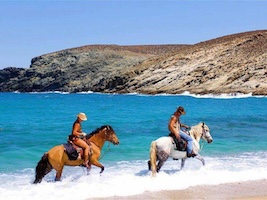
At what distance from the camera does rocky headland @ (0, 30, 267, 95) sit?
8747cm

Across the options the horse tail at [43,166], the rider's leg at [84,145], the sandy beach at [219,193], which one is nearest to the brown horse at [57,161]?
the horse tail at [43,166]

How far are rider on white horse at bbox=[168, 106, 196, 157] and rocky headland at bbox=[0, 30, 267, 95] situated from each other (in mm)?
64684

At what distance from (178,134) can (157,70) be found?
95200mm

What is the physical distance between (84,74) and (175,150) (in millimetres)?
134243

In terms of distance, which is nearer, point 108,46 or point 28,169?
point 28,169

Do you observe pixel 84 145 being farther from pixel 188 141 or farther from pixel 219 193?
pixel 219 193

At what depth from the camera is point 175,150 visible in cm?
1340

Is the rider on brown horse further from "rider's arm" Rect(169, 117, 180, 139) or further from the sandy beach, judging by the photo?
"rider's arm" Rect(169, 117, 180, 139)

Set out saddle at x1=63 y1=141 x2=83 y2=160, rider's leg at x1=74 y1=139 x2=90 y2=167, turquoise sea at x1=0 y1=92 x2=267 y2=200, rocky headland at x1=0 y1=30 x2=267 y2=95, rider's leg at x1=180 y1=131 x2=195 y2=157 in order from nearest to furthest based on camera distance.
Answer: turquoise sea at x1=0 y1=92 x2=267 y2=200 → saddle at x1=63 y1=141 x2=83 y2=160 → rider's leg at x1=74 y1=139 x2=90 y2=167 → rider's leg at x1=180 y1=131 x2=195 y2=157 → rocky headland at x1=0 y1=30 x2=267 y2=95

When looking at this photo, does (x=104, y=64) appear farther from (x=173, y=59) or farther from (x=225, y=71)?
(x=225, y=71)

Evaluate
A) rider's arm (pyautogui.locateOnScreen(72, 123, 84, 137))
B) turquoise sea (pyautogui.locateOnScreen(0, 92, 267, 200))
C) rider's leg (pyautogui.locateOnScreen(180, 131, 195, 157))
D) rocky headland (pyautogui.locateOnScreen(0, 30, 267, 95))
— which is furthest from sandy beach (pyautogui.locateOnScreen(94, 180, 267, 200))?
rocky headland (pyautogui.locateOnScreen(0, 30, 267, 95))

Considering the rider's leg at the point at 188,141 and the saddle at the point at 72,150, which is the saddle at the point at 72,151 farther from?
the rider's leg at the point at 188,141

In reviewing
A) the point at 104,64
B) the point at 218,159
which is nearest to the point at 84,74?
the point at 104,64

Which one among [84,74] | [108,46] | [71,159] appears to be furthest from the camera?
[108,46]
